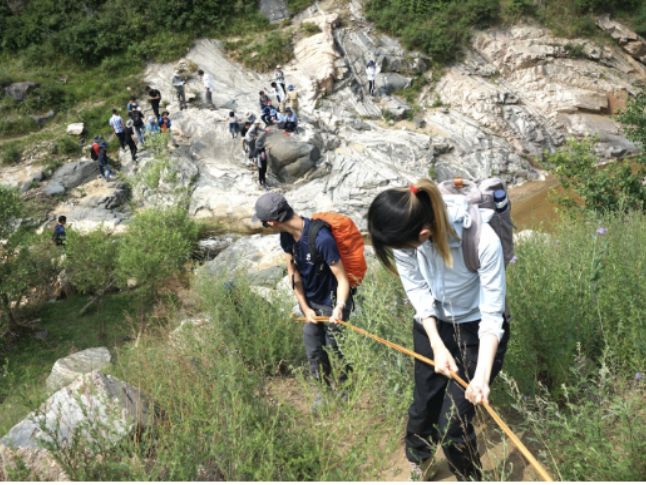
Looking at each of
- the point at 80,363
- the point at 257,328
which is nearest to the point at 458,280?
the point at 257,328

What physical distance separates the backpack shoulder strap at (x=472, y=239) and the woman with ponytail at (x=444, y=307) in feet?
0.07

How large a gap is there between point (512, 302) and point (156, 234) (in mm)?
8538

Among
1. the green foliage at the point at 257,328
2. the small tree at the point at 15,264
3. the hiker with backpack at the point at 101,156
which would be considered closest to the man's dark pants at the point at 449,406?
the green foliage at the point at 257,328

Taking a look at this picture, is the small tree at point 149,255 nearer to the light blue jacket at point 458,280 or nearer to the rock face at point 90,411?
the rock face at point 90,411

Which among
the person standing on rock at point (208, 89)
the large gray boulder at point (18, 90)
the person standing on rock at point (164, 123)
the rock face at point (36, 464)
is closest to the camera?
the rock face at point (36, 464)

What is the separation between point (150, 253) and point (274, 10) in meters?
17.2

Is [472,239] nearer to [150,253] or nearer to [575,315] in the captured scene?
[575,315]

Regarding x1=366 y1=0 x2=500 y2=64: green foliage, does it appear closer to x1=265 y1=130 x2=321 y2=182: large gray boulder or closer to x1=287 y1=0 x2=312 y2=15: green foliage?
x1=287 y1=0 x2=312 y2=15: green foliage

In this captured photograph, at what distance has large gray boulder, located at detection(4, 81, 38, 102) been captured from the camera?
1925 centimetres

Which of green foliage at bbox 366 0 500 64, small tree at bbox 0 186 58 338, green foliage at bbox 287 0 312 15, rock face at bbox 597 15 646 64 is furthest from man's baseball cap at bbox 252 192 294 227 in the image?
rock face at bbox 597 15 646 64

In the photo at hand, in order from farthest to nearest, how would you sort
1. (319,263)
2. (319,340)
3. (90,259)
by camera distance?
(90,259) → (319,340) → (319,263)

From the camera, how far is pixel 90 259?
10.2m

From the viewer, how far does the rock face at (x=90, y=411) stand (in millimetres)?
2797

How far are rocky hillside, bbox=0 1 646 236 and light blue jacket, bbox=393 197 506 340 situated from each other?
39.5 ft
